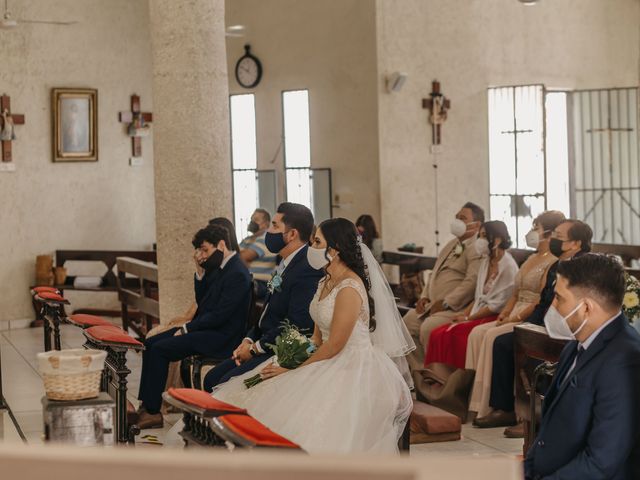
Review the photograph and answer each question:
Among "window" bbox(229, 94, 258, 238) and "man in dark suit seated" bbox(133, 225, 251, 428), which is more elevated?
"window" bbox(229, 94, 258, 238)

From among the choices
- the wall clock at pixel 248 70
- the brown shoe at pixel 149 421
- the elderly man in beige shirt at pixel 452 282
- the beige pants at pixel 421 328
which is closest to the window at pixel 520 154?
the wall clock at pixel 248 70

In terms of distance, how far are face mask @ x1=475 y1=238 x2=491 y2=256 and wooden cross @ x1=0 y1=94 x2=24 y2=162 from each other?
7020 mm

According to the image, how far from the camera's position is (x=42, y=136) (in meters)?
13.0

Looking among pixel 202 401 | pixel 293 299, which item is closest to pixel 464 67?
pixel 293 299

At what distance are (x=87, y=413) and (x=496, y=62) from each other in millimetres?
10359

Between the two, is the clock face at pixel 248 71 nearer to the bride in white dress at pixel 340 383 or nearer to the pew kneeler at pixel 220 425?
the bride in white dress at pixel 340 383

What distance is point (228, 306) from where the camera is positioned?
6758 mm

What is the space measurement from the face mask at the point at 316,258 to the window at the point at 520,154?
7553 mm

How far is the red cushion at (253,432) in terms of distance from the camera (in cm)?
292

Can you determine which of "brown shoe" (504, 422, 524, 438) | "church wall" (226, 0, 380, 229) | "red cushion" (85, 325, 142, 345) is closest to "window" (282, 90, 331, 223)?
"church wall" (226, 0, 380, 229)

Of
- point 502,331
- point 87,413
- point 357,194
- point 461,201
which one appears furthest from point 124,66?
point 87,413

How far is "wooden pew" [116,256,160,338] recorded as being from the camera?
32.5ft

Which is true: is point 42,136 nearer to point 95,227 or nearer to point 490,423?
point 95,227

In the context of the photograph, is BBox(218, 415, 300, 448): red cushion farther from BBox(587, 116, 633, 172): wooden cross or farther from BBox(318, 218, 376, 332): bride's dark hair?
BBox(587, 116, 633, 172): wooden cross
